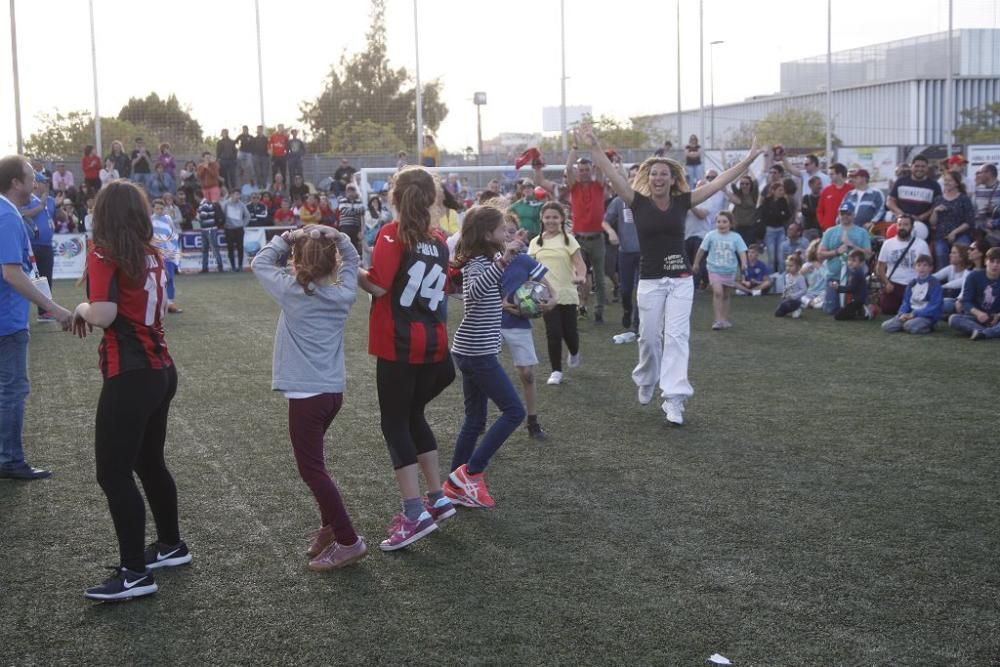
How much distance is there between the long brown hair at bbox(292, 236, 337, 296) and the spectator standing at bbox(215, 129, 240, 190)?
2447 cm

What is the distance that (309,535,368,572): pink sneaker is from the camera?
16.3 feet

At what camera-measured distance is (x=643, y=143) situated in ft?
198

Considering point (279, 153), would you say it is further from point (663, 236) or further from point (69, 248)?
point (663, 236)

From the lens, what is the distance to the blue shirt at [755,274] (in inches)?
701

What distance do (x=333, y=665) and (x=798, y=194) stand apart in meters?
16.4

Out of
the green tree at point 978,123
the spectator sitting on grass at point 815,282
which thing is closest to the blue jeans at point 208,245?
the spectator sitting on grass at point 815,282

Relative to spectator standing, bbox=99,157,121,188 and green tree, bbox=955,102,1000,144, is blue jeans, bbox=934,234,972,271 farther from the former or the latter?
green tree, bbox=955,102,1000,144

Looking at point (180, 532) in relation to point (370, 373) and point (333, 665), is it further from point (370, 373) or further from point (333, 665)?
point (370, 373)

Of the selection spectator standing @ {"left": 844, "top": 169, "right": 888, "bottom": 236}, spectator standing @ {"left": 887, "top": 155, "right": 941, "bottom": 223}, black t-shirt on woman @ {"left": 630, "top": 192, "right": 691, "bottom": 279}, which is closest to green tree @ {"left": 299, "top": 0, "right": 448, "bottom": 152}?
spectator standing @ {"left": 844, "top": 169, "right": 888, "bottom": 236}

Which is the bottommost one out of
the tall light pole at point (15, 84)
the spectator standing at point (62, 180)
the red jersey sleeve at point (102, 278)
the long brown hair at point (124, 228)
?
the red jersey sleeve at point (102, 278)

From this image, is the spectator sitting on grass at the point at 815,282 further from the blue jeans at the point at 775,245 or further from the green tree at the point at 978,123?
the green tree at the point at 978,123

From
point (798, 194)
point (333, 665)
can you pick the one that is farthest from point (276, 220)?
point (333, 665)

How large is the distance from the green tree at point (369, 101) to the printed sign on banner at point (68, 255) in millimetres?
18887

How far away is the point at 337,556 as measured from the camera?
4.98m
